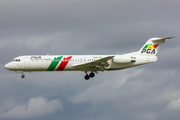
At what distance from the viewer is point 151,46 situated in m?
46.1

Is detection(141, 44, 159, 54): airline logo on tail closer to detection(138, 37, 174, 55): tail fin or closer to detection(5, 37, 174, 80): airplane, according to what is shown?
detection(138, 37, 174, 55): tail fin

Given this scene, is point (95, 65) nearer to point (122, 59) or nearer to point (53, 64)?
point (122, 59)

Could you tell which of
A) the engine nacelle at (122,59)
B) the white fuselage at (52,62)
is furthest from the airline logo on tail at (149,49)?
the white fuselage at (52,62)

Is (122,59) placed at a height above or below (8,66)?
below

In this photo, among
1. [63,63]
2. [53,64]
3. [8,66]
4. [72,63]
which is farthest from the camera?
[72,63]

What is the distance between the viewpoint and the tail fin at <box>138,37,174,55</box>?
151 feet

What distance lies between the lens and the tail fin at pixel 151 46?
151 feet

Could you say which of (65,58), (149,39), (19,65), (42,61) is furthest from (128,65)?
(19,65)

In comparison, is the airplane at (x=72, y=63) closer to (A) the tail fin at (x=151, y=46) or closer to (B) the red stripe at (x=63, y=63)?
(B) the red stripe at (x=63, y=63)

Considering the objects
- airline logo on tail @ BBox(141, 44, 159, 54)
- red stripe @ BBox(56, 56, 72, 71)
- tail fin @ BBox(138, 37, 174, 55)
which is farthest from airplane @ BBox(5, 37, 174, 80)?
airline logo on tail @ BBox(141, 44, 159, 54)

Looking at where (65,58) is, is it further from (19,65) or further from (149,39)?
(149,39)

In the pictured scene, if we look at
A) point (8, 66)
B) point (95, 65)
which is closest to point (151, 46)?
point (95, 65)

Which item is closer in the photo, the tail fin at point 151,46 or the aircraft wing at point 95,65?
the aircraft wing at point 95,65

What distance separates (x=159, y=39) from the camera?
45562 millimetres
